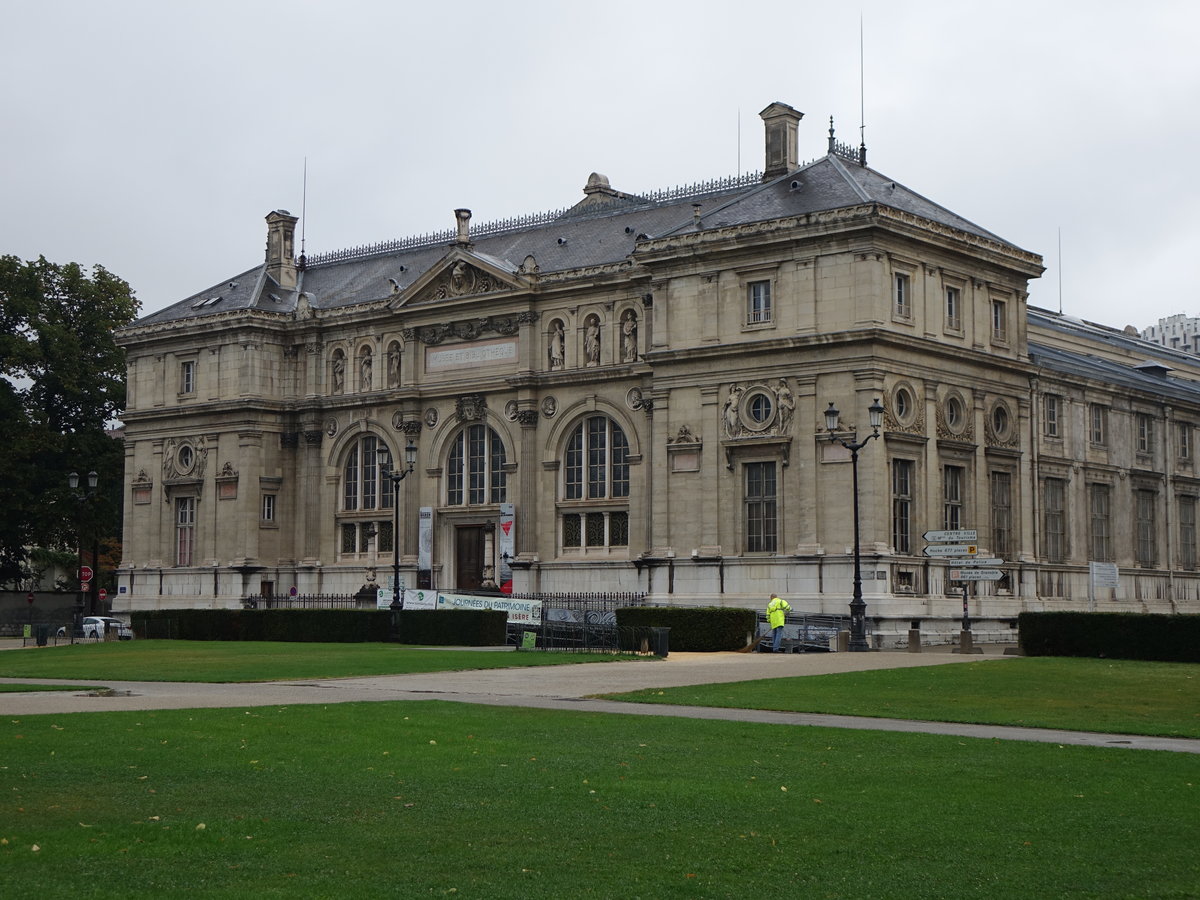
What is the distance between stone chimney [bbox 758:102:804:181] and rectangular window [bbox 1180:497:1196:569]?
72.4 ft

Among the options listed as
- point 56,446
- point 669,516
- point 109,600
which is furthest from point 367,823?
point 109,600

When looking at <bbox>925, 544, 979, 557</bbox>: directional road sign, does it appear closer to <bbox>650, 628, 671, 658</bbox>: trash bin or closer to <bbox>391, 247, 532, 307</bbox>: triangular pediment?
<bbox>650, 628, 671, 658</bbox>: trash bin

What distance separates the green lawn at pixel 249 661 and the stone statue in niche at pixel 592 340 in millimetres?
17390

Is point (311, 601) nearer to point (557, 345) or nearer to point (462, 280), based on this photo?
point (462, 280)

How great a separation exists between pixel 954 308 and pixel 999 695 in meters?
30.5

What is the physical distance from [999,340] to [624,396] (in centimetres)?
1405

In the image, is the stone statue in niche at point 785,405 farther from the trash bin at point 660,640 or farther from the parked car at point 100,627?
the parked car at point 100,627

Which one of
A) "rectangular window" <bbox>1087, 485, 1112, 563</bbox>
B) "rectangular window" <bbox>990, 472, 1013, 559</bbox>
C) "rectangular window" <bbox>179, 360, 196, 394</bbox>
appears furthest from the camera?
"rectangular window" <bbox>179, 360, 196, 394</bbox>

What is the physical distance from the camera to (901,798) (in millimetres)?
15602

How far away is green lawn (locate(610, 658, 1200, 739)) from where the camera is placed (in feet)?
80.7

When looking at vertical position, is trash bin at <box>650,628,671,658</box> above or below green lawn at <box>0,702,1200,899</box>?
above

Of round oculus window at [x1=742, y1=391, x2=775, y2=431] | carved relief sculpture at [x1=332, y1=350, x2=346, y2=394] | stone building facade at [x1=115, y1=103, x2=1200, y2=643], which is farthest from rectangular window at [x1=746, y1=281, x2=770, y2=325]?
carved relief sculpture at [x1=332, y1=350, x2=346, y2=394]

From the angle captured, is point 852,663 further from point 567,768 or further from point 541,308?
point 541,308

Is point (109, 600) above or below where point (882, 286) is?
below
